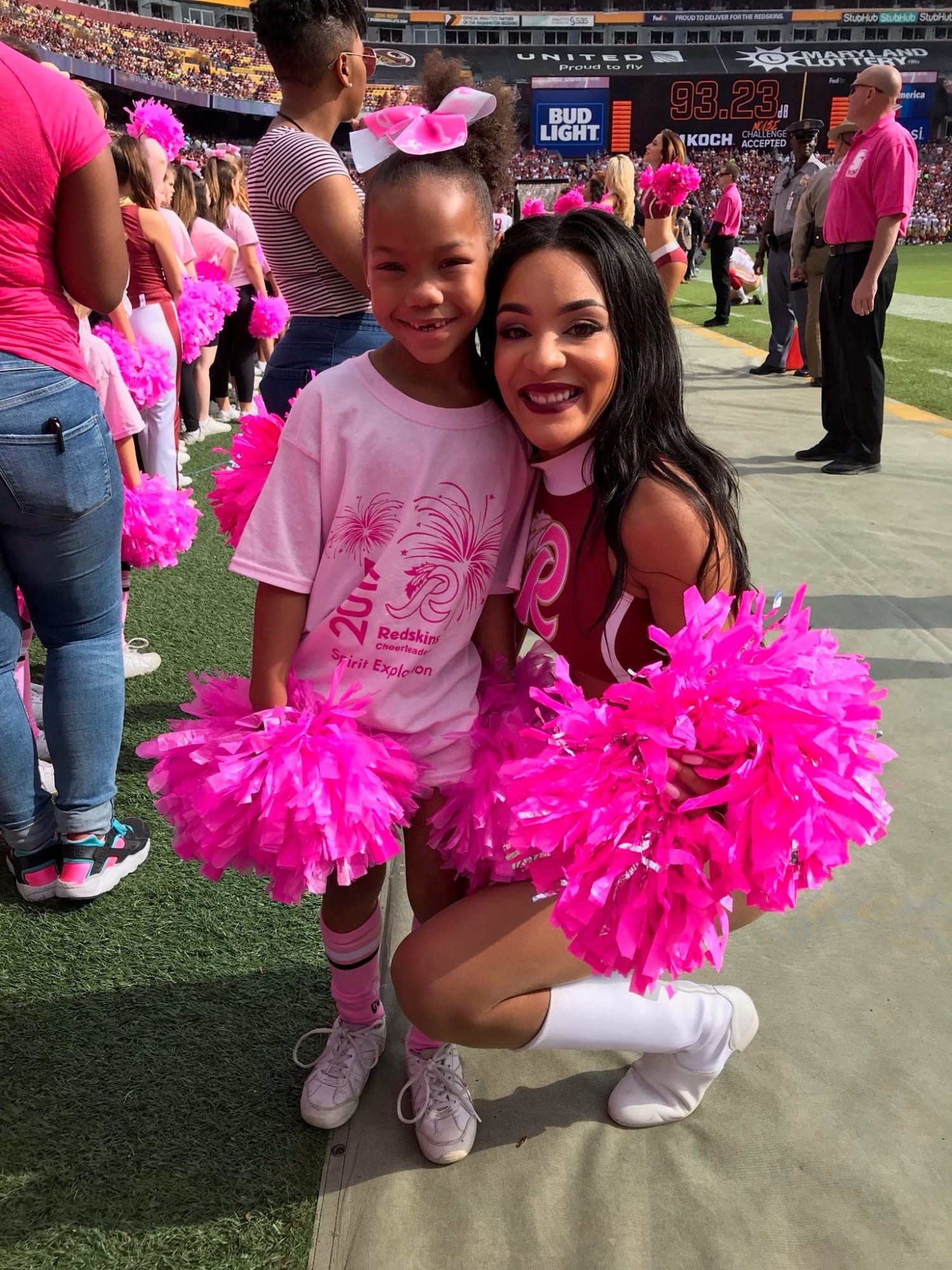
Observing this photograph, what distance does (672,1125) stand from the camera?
1.62m

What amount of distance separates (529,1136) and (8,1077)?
0.93m

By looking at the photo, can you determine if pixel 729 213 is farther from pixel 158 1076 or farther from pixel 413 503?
pixel 158 1076

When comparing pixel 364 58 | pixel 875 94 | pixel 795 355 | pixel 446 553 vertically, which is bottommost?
pixel 795 355

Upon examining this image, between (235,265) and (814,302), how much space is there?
4472 mm

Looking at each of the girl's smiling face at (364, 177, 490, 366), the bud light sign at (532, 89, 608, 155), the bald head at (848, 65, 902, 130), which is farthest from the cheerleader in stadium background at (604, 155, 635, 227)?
the bud light sign at (532, 89, 608, 155)

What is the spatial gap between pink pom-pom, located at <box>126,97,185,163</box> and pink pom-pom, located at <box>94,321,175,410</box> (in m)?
1.02

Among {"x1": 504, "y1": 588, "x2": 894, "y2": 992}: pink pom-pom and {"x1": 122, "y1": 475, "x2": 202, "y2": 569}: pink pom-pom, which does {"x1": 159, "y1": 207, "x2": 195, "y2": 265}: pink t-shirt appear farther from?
{"x1": 504, "y1": 588, "x2": 894, "y2": 992}: pink pom-pom

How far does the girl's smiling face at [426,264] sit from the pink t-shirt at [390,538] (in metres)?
0.10

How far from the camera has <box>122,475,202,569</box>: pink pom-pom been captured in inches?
114

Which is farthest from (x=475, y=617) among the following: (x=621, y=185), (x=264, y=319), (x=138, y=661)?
(x=621, y=185)

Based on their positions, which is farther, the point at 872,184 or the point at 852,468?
the point at 852,468

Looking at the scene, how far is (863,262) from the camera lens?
5289mm

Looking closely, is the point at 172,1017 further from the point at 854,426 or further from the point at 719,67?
the point at 719,67

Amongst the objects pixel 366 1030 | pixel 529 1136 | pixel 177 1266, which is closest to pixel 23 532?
pixel 366 1030
